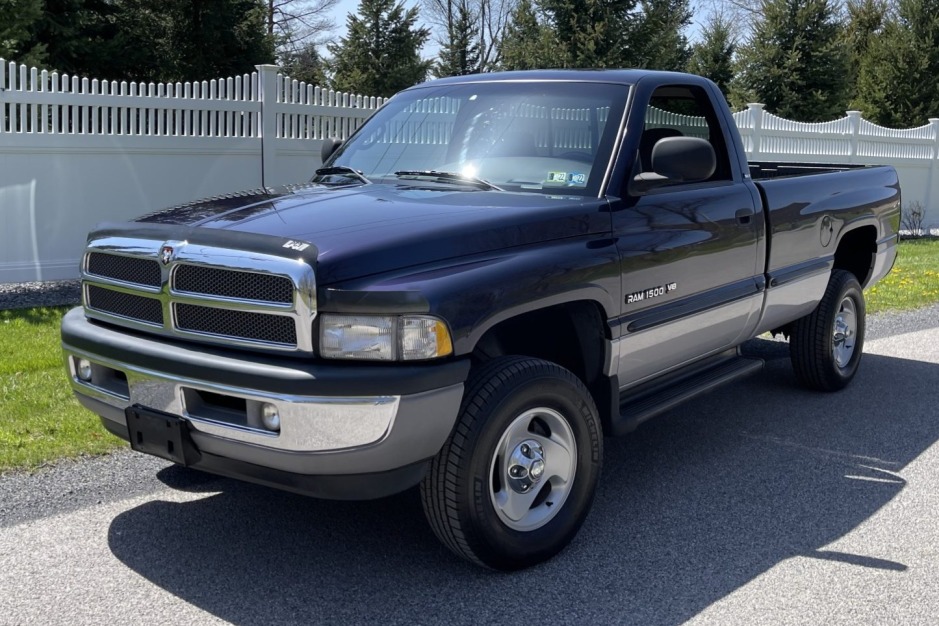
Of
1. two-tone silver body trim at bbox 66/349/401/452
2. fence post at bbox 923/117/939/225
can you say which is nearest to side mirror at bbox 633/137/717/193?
two-tone silver body trim at bbox 66/349/401/452

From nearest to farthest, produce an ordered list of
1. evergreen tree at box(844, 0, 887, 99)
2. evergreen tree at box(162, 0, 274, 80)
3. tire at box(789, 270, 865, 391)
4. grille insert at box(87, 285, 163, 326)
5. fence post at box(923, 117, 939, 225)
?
grille insert at box(87, 285, 163, 326), tire at box(789, 270, 865, 391), fence post at box(923, 117, 939, 225), evergreen tree at box(162, 0, 274, 80), evergreen tree at box(844, 0, 887, 99)

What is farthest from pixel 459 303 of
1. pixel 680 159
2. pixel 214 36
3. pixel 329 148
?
pixel 214 36

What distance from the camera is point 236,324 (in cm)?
358

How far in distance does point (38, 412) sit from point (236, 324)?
2.77 m

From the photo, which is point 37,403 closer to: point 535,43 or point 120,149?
point 120,149

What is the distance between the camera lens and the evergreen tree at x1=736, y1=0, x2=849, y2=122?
21.4 meters

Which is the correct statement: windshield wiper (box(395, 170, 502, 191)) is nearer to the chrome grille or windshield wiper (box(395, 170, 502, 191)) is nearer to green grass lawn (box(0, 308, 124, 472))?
the chrome grille

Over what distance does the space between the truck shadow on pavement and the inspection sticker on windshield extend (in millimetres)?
1495

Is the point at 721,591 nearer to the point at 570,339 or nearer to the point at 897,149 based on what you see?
the point at 570,339

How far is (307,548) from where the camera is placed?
4.14 metres

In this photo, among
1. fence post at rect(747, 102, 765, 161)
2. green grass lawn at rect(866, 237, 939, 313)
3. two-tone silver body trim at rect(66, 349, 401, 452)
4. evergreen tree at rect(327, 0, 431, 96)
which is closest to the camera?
two-tone silver body trim at rect(66, 349, 401, 452)

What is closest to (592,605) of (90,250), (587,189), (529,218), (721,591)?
(721,591)

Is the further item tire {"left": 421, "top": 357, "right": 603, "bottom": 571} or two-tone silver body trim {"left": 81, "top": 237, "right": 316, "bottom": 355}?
tire {"left": 421, "top": 357, "right": 603, "bottom": 571}

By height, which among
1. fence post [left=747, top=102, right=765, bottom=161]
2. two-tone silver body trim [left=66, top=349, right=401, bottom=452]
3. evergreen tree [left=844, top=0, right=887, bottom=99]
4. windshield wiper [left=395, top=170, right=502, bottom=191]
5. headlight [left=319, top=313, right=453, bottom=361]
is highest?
evergreen tree [left=844, top=0, right=887, bottom=99]
